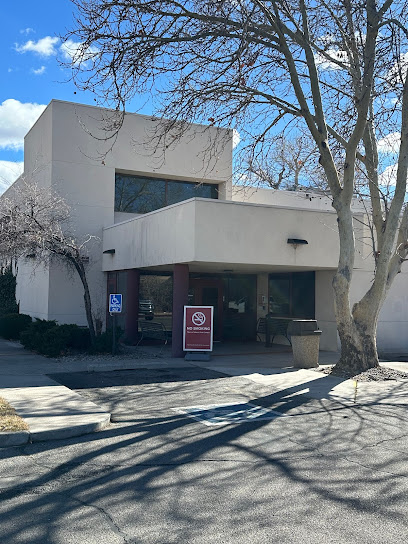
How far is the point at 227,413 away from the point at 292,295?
10.4 meters

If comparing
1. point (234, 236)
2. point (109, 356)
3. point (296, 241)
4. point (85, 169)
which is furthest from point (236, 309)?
point (85, 169)

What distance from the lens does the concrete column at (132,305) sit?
60.4 ft

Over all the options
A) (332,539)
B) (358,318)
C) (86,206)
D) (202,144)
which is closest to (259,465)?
(332,539)

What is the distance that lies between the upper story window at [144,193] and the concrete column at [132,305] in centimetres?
385

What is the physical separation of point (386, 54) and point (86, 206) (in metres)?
11.3

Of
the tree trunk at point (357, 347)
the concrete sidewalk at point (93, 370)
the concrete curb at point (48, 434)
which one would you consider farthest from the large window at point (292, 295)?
the concrete curb at point (48, 434)

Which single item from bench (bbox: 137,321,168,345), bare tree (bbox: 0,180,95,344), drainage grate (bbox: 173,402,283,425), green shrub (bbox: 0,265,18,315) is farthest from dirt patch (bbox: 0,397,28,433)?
green shrub (bbox: 0,265,18,315)

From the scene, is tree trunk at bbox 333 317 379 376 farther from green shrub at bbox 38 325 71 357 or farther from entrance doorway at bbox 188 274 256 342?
entrance doorway at bbox 188 274 256 342

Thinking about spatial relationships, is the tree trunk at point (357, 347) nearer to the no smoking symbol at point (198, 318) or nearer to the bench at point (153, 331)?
the no smoking symbol at point (198, 318)

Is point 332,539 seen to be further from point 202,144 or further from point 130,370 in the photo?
point 202,144

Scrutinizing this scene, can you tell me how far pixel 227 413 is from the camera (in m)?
8.98

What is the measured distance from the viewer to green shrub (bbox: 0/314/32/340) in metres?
21.2

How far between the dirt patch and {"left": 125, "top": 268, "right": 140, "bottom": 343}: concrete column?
9.70m

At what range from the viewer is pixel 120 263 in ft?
61.2
